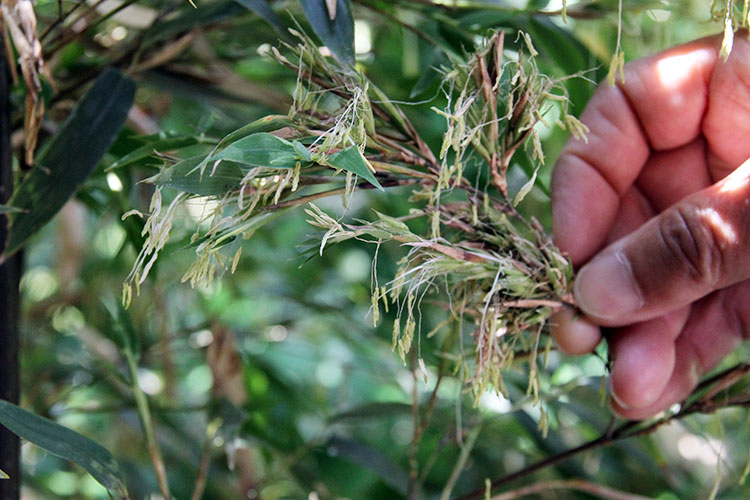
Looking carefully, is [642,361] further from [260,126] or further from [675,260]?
[260,126]

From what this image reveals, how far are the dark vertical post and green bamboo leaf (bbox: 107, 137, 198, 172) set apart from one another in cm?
8

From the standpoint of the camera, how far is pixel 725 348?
0.42 m

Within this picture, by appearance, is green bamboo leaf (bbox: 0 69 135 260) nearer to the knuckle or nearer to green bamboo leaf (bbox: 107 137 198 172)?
green bamboo leaf (bbox: 107 137 198 172)

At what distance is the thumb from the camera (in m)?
0.32

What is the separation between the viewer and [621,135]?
41cm

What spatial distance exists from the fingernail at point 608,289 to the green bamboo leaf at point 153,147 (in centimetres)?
21

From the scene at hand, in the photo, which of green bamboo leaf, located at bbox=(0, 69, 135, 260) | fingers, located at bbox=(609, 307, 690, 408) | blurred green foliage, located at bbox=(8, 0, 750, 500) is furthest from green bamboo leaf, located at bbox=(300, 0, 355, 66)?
fingers, located at bbox=(609, 307, 690, 408)

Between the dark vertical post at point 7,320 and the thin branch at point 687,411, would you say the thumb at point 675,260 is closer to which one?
the thin branch at point 687,411

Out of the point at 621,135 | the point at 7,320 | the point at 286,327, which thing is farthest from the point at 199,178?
Answer: the point at 286,327

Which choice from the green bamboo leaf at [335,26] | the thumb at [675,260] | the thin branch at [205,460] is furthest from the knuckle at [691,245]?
the thin branch at [205,460]

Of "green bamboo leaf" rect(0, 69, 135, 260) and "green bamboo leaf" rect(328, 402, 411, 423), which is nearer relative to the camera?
"green bamboo leaf" rect(0, 69, 135, 260)

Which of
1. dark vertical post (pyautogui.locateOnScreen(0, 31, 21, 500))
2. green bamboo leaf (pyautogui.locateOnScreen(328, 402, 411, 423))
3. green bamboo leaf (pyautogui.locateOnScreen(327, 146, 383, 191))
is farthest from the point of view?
green bamboo leaf (pyautogui.locateOnScreen(328, 402, 411, 423))

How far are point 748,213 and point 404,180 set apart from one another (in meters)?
0.17

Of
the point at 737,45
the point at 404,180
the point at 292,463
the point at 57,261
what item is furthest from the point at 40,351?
the point at 737,45
